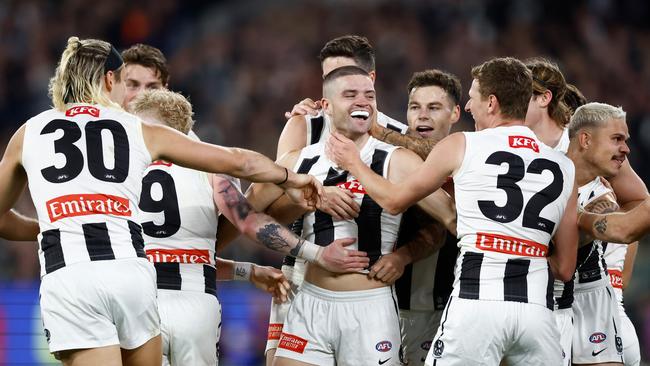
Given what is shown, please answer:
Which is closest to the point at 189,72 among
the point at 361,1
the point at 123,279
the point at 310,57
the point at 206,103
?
the point at 206,103

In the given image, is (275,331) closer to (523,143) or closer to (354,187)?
(354,187)

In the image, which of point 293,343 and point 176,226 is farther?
point 176,226

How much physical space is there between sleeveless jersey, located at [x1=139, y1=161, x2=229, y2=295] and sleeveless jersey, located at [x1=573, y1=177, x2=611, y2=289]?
2.40 meters

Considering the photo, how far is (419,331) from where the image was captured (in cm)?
655

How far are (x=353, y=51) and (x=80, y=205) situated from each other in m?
2.96

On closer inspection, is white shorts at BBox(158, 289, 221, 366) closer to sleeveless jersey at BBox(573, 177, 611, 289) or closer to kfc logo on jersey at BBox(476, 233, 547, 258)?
kfc logo on jersey at BBox(476, 233, 547, 258)

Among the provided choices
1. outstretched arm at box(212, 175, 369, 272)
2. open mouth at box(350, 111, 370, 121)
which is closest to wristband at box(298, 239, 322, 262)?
outstretched arm at box(212, 175, 369, 272)

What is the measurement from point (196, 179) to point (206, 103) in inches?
388

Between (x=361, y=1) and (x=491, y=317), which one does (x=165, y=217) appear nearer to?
(x=491, y=317)

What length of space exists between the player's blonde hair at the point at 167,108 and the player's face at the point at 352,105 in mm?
932

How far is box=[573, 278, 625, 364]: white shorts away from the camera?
20.9 feet

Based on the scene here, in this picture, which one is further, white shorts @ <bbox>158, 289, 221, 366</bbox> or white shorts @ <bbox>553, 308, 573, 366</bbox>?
white shorts @ <bbox>553, 308, 573, 366</bbox>

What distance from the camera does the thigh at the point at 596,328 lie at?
6355 millimetres

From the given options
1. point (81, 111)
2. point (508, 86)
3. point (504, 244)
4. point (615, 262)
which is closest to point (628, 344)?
point (615, 262)
